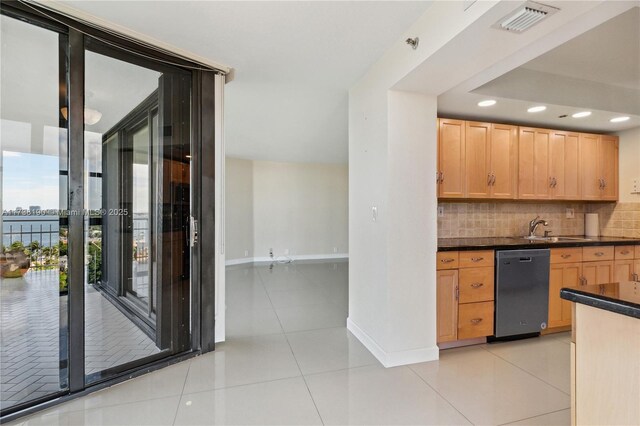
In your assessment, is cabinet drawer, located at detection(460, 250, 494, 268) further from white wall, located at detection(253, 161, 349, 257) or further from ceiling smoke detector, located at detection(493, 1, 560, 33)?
white wall, located at detection(253, 161, 349, 257)

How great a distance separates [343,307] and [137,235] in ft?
8.40

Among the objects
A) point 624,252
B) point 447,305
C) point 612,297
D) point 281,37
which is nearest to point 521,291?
point 447,305

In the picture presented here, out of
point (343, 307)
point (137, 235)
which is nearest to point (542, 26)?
point (137, 235)

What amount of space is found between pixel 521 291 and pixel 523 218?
127 centimetres

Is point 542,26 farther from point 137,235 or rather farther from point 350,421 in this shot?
point 137,235

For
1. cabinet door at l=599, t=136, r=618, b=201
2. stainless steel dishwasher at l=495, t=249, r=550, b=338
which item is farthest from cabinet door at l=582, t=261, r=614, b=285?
cabinet door at l=599, t=136, r=618, b=201

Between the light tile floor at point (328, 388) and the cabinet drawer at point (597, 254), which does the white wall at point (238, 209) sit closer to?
the light tile floor at point (328, 388)

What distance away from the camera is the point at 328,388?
2125 millimetres

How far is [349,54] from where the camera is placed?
2439 millimetres

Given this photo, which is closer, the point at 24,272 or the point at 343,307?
the point at 24,272

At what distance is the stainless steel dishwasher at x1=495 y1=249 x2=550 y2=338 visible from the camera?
2809 millimetres

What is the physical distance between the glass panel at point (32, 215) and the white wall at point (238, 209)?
4575 mm

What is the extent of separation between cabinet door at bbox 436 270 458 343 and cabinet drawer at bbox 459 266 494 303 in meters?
0.07

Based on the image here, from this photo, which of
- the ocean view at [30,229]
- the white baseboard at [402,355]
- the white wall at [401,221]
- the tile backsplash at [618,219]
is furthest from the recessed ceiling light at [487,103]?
the ocean view at [30,229]
